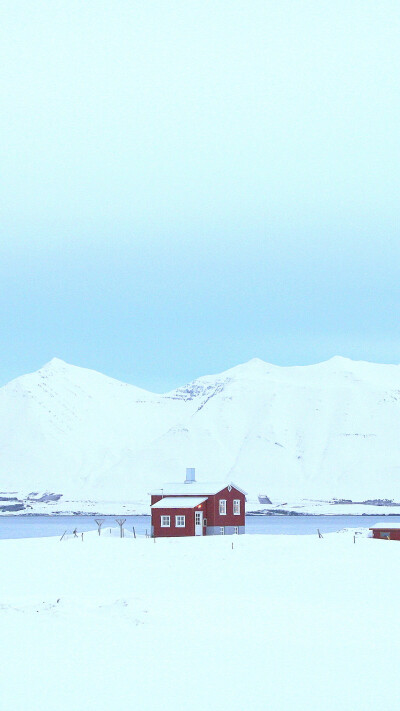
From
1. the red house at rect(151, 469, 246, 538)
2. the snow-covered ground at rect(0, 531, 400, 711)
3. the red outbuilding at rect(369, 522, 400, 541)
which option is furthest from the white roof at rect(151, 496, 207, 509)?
the snow-covered ground at rect(0, 531, 400, 711)

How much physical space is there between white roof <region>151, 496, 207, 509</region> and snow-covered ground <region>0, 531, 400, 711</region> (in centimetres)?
2524

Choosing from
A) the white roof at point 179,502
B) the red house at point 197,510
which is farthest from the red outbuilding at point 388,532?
the white roof at point 179,502

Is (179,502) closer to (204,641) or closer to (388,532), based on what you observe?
(388,532)

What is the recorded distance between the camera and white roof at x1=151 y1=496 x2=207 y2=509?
66.3 metres

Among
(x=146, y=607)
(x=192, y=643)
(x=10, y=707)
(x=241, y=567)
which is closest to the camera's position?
(x=10, y=707)

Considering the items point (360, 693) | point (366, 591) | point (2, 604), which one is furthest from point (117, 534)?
point (360, 693)

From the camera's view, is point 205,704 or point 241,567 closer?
point 205,704

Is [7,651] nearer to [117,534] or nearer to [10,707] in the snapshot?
[10,707]

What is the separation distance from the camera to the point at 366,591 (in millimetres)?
34469

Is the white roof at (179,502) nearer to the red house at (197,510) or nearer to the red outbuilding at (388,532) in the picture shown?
the red house at (197,510)

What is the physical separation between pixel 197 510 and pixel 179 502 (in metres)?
1.45

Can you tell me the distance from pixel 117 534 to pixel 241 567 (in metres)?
23.6

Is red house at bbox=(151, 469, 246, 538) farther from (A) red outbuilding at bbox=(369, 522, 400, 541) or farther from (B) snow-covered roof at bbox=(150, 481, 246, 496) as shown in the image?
(A) red outbuilding at bbox=(369, 522, 400, 541)

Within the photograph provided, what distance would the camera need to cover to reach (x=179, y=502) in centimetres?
6756
